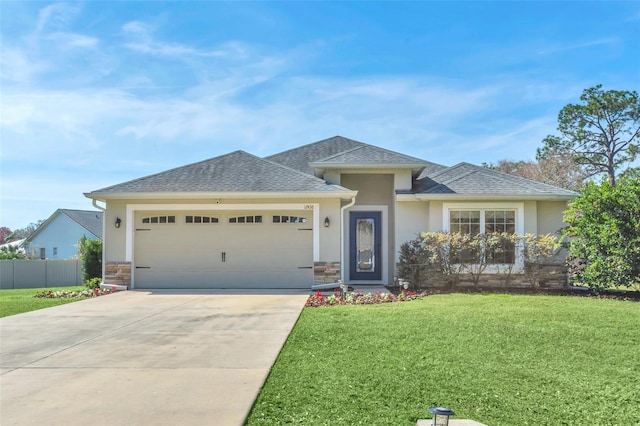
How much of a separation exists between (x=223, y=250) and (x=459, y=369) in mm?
9268

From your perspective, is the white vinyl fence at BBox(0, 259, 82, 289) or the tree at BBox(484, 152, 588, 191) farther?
the tree at BBox(484, 152, 588, 191)

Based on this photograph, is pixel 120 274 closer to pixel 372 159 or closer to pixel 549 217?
pixel 372 159

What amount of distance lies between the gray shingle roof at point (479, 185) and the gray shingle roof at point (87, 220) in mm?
27200

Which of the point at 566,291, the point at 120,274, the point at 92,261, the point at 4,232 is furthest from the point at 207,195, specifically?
the point at 4,232

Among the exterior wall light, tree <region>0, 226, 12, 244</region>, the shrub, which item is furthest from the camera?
tree <region>0, 226, 12, 244</region>

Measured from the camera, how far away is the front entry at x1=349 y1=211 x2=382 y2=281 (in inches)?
593

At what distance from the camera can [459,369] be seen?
17.4 ft

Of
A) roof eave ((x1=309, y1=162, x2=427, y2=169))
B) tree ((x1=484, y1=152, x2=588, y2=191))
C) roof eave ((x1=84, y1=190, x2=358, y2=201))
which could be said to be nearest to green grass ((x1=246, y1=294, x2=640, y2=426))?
roof eave ((x1=84, y1=190, x2=358, y2=201))

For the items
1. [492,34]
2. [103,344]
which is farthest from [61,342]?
[492,34]

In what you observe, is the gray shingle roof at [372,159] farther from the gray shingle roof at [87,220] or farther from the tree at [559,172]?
the gray shingle roof at [87,220]

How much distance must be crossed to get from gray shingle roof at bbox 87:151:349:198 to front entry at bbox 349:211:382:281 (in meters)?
2.10

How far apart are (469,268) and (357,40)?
6945 mm

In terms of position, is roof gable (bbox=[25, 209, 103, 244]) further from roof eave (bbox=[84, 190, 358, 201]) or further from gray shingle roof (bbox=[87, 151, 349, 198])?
roof eave (bbox=[84, 190, 358, 201])

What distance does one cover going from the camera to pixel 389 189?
15.0m
